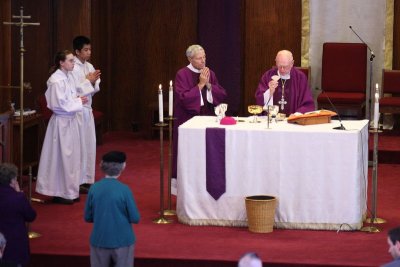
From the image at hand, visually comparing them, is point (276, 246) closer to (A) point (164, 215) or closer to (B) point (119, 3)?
(A) point (164, 215)

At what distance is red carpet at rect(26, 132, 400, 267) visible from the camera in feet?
26.7

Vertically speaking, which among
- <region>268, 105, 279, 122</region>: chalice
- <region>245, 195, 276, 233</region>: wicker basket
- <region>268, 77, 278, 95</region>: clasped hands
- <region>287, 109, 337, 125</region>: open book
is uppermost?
<region>268, 77, 278, 95</region>: clasped hands

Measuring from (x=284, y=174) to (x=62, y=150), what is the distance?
7.96 feet

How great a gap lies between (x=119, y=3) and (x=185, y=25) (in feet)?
3.37

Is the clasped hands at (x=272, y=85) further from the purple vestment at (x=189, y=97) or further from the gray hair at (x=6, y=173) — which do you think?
the gray hair at (x=6, y=173)

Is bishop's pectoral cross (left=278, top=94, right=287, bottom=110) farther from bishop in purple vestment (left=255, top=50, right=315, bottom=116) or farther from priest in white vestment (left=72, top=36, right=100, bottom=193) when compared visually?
priest in white vestment (left=72, top=36, right=100, bottom=193)

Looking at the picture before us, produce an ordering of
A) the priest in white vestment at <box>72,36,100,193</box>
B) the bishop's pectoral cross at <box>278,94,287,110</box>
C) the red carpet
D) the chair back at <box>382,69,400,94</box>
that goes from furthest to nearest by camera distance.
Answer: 1. the chair back at <box>382,69,400,94</box>
2. the priest in white vestment at <box>72,36,100,193</box>
3. the bishop's pectoral cross at <box>278,94,287,110</box>
4. the red carpet

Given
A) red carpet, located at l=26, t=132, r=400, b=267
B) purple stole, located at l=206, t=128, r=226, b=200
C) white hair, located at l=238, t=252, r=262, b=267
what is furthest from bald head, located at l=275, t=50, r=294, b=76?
white hair, located at l=238, t=252, r=262, b=267

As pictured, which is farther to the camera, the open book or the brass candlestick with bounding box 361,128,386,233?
the open book

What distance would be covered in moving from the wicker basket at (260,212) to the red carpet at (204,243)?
0.27 feet

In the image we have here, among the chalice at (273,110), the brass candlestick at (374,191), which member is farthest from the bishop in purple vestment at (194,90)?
the brass candlestick at (374,191)

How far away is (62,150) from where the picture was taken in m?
10.3

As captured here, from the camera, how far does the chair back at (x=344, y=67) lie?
14.4 meters

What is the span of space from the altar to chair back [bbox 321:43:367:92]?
5178mm
